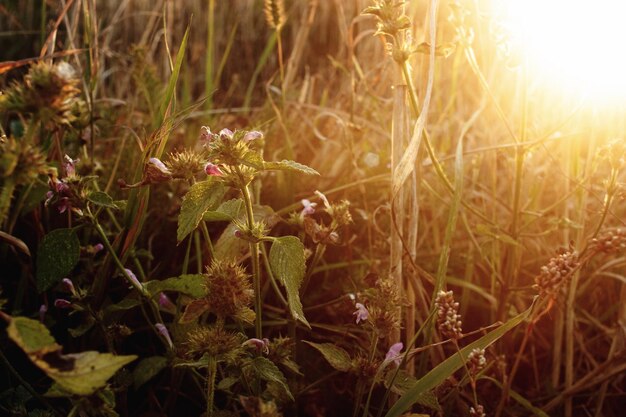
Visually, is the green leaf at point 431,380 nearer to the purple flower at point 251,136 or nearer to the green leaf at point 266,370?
the green leaf at point 266,370

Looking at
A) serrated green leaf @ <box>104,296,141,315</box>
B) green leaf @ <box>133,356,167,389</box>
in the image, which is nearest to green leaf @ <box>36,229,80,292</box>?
serrated green leaf @ <box>104,296,141,315</box>

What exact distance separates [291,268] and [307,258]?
177 millimetres

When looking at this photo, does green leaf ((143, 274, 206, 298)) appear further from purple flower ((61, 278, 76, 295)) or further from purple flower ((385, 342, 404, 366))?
purple flower ((385, 342, 404, 366))

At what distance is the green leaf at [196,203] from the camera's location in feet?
2.33

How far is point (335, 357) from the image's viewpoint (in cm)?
85

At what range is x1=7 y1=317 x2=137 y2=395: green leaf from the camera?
0.54 meters

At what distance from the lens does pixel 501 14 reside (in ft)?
4.09

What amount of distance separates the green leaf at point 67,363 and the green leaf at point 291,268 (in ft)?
0.81

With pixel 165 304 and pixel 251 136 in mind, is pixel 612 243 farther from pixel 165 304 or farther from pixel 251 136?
pixel 165 304

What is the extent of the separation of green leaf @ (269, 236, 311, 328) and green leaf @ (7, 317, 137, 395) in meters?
0.25

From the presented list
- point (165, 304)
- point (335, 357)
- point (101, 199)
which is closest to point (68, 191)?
point (101, 199)

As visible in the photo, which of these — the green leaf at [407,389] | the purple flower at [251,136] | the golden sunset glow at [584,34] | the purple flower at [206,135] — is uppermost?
the golden sunset glow at [584,34]

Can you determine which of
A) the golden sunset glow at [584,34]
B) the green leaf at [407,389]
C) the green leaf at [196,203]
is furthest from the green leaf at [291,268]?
the golden sunset glow at [584,34]

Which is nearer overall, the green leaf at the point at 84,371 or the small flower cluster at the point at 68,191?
the green leaf at the point at 84,371
